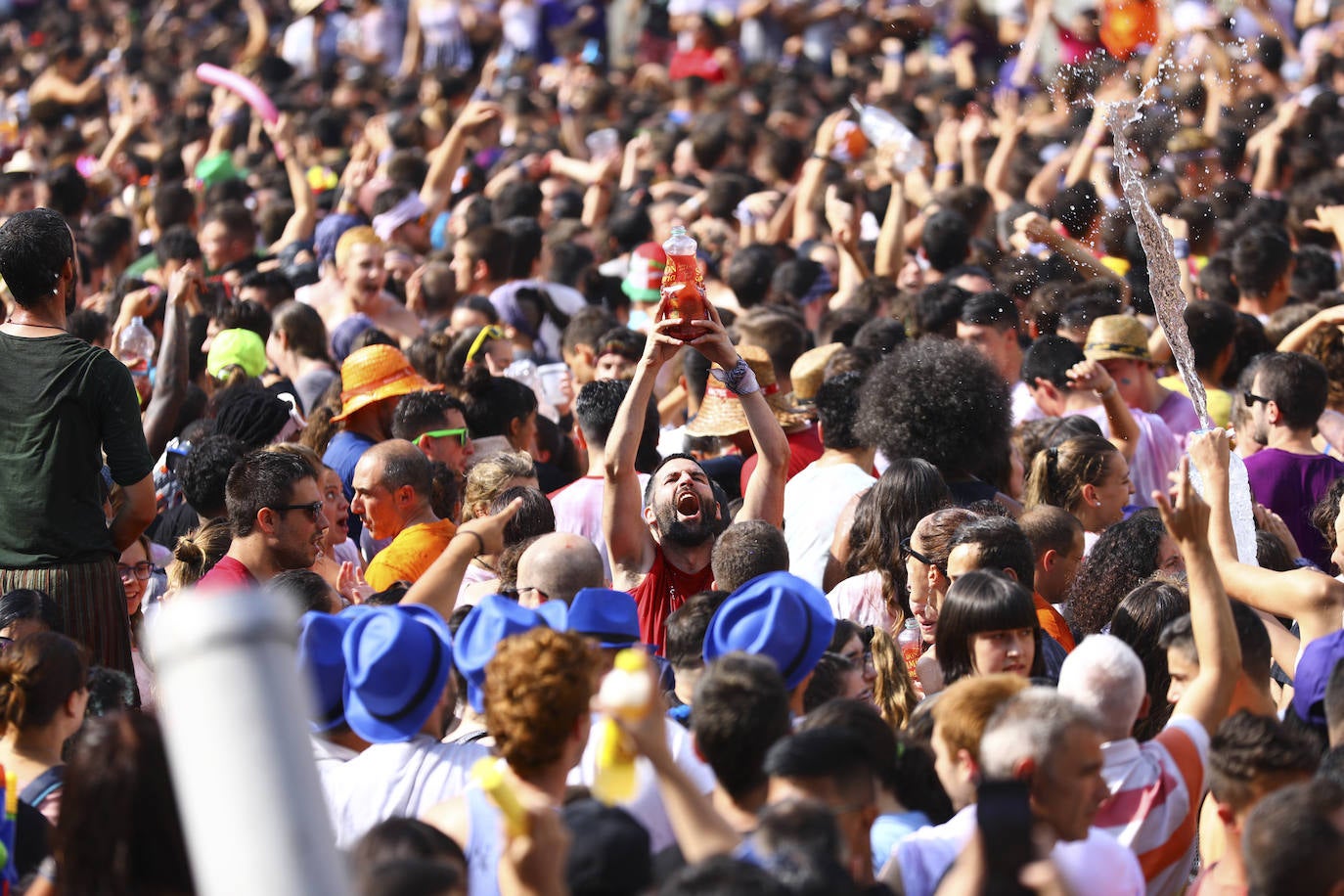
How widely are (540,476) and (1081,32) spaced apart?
13214 millimetres

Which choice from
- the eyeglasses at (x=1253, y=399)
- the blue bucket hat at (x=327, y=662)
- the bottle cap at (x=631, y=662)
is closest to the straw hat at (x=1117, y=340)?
the eyeglasses at (x=1253, y=399)

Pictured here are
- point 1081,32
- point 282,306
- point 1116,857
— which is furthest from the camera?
point 1081,32

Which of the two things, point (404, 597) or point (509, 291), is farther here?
point (509, 291)

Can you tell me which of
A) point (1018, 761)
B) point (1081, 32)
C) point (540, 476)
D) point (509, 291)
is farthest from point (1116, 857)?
point (1081, 32)

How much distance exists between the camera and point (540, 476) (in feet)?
23.3

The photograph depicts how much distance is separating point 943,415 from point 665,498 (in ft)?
4.22

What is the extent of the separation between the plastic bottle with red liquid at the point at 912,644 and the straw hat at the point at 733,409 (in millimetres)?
1562

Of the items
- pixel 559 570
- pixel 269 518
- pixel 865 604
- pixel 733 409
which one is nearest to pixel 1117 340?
pixel 733 409

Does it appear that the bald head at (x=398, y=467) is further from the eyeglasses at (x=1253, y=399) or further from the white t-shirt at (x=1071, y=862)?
the eyeglasses at (x=1253, y=399)

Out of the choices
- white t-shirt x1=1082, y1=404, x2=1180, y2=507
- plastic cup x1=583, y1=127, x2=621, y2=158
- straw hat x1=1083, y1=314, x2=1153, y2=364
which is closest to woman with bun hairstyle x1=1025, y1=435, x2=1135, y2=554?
white t-shirt x1=1082, y1=404, x2=1180, y2=507

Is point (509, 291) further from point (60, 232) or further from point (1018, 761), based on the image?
point (1018, 761)

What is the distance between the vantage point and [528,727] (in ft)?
11.1

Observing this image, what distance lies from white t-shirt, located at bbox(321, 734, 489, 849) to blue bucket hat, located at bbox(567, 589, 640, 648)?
405 millimetres

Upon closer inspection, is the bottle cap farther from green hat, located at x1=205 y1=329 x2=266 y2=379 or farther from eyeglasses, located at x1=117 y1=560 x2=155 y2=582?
green hat, located at x1=205 y1=329 x2=266 y2=379
